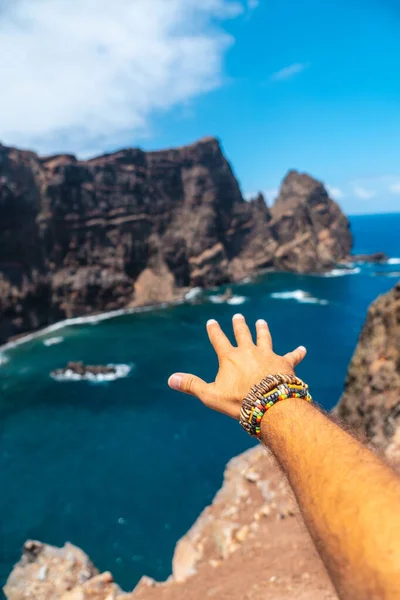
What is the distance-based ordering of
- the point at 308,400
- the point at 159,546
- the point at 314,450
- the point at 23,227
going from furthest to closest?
the point at 23,227, the point at 159,546, the point at 308,400, the point at 314,450

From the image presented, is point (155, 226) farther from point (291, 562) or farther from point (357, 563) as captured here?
point (357, 563)

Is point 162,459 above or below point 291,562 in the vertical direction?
below

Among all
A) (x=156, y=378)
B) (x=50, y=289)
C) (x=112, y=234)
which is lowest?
(x=156, y=378)

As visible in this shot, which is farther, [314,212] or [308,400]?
[314,212]

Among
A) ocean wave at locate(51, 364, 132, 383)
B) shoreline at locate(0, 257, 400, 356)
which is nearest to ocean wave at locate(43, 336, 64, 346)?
shoreline at locate(0, 257, 400, 356)

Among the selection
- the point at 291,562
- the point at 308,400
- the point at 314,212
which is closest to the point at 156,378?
the point at 291,562

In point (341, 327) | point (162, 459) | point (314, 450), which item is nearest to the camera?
point (314, 450)

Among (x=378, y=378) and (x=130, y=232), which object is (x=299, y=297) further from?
(x=378, y=378)
